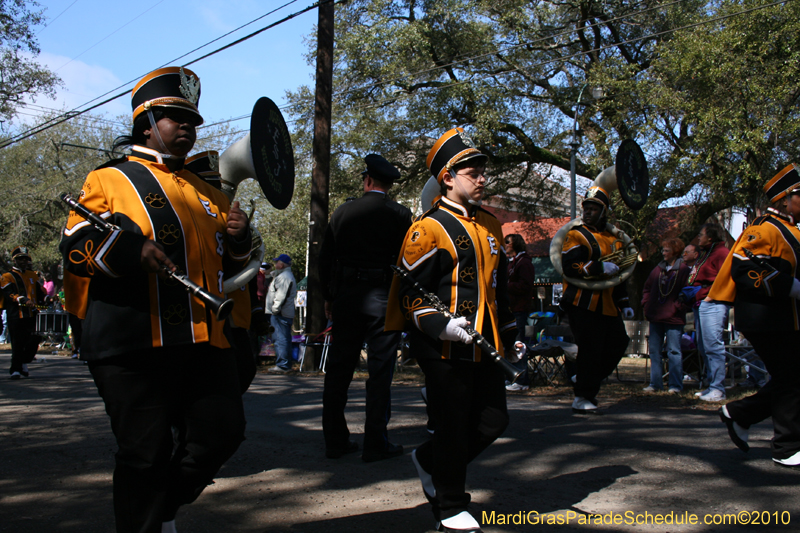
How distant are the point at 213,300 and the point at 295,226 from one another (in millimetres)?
35853

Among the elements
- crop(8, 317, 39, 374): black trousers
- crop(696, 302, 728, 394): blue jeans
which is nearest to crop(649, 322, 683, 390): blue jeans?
crop(696, 302, 728, 394): blue jeans

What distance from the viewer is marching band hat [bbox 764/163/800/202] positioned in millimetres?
5033

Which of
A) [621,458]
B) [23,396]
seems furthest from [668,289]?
[23,396]

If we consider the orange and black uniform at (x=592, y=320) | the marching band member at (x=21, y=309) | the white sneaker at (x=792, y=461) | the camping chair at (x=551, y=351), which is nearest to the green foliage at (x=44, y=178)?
the marching band member at (x=21, y=309)

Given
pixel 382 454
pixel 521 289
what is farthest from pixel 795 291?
pixel 521 289

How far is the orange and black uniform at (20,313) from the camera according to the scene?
1156 cm

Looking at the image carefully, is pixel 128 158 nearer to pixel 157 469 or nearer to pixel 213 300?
pixel 213 300

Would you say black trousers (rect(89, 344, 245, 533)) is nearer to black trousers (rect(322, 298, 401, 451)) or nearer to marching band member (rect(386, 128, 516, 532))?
marching band member (rect(386, 128, 516, 532))

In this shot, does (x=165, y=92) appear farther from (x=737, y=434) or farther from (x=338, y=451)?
(x=737, y=434)

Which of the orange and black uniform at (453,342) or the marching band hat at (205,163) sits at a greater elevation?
the marching band hat at (205,163)

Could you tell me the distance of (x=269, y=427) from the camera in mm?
6371

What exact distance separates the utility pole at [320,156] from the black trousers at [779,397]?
8577 mm

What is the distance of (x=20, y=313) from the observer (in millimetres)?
12008

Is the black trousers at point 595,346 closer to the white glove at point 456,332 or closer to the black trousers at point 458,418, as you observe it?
the black trousers at point 458,418
